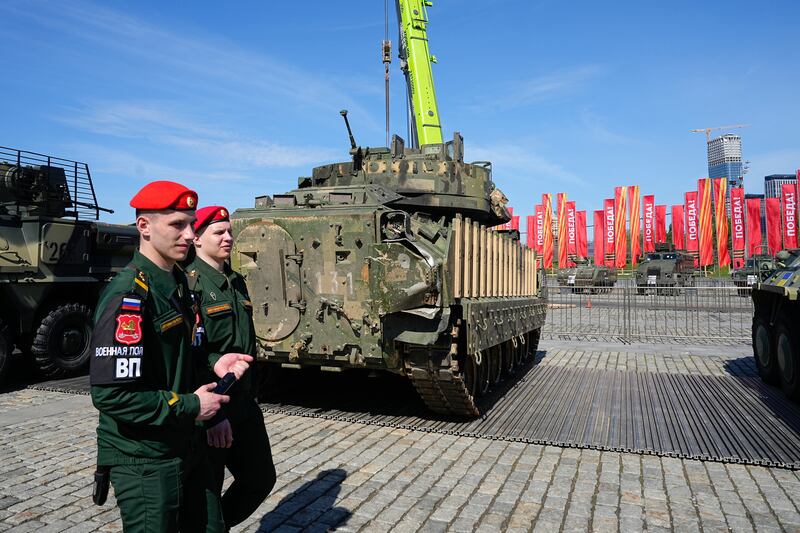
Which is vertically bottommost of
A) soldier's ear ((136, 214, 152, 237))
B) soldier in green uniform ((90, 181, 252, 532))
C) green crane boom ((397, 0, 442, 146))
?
soldier in green uniform ((90, 181, 252, 532))

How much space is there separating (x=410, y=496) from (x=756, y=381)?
291 inches

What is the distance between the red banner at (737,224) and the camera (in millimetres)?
35406

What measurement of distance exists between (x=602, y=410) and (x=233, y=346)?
5.73m

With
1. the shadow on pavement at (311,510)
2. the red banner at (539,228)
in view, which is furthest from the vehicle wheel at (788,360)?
the red banner at (539,228)

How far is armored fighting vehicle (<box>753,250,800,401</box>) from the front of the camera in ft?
25.0

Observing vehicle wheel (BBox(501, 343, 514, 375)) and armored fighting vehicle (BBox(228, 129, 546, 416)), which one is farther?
vehicle wheel (BBox(501, 343, 514, 375))

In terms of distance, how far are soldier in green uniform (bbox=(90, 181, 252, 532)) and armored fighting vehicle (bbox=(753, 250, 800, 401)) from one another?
7.05 metres

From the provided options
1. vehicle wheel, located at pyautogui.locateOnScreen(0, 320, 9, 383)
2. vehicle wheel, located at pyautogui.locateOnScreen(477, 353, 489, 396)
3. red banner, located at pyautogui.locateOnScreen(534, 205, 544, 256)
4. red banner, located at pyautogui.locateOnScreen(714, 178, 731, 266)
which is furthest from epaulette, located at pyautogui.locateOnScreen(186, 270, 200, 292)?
red banner, located at pyautogui.locateOnScreen(534, 205, 544, 256)

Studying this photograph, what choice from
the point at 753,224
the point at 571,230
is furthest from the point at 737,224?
the point at 571,230

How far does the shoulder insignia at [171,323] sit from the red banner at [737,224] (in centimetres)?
3833

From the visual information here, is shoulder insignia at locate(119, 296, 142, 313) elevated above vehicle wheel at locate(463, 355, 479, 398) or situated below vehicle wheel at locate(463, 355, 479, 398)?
above

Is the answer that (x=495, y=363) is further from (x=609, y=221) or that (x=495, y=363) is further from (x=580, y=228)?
(x=580, y=228)

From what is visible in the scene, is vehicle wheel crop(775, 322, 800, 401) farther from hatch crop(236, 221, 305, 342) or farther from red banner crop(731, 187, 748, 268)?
red banner crop(731, 187, 748, 268)

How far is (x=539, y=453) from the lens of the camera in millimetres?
5723
